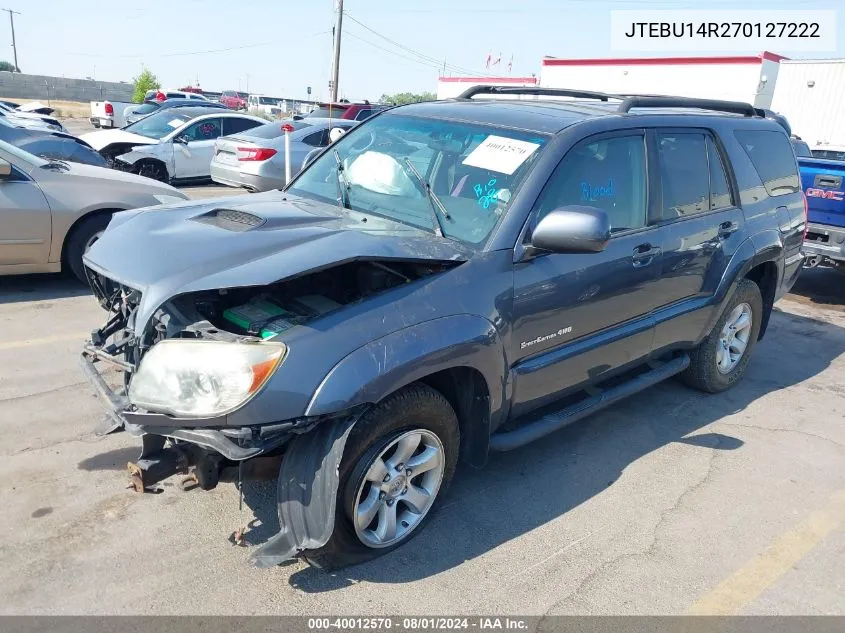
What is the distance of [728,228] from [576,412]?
188cm

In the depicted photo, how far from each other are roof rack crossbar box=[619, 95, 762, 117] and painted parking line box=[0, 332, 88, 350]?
425cm

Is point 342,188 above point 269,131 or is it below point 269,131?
above

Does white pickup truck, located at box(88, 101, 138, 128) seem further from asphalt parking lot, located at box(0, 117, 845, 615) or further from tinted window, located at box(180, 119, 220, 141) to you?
asphalt parking lot, located at box(0, 117, 845, 615)

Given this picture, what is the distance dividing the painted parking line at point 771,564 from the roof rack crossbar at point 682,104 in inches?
98.2

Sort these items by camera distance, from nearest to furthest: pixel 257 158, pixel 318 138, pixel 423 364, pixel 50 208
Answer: pixel 423 364, pixel 50 208, pixel 257 158, pixel 318 138

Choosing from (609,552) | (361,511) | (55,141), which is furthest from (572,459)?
→ (55,141)

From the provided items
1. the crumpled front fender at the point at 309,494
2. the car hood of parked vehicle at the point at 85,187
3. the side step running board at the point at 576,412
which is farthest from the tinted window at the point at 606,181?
the car hood of parked vehicle at the point at 85,187

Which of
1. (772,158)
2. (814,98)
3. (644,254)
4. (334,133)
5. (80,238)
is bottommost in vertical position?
(80,238)

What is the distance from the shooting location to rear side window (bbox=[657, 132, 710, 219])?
164 inches

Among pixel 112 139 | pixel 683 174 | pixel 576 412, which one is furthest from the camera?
pixel 112 139

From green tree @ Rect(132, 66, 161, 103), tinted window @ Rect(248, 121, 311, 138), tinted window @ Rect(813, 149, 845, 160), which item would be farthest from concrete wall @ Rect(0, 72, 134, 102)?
tinted window @ Rect(813, 149, 845, 160)

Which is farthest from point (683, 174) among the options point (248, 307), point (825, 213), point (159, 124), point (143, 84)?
point (143, 84)

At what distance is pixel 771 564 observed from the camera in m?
3.31

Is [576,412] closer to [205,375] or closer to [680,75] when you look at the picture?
[205,375]
